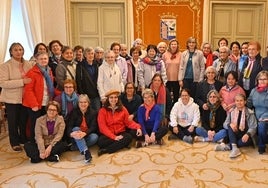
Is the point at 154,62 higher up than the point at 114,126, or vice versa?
the point at 154,62

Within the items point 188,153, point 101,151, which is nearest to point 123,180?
point 101,151

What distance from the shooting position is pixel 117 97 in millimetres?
3488

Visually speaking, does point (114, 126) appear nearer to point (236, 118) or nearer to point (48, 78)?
point (48, 78)

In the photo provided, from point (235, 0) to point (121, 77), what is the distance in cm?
382

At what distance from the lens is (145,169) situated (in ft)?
9.49

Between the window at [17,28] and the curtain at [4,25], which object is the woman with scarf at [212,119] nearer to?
the curtain at [4,25]

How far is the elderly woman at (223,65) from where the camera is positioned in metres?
4.06

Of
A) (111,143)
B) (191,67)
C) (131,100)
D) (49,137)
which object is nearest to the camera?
(49,137)

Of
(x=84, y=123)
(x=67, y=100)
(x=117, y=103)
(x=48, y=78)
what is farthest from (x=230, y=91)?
(x=48, y=78)

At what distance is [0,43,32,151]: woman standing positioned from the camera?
128 inches

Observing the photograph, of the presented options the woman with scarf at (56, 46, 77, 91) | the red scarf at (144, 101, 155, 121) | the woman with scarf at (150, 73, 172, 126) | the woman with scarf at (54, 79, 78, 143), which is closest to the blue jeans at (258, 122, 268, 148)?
the woman with scarf at (150, 73, 172, 126)

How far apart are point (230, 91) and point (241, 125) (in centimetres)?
52

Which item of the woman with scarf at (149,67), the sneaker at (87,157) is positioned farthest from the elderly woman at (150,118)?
the sneaker at (87,157)

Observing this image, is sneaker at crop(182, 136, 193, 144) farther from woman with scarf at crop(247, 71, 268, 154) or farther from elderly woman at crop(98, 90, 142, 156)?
woman with scarf at crop(247, 71, 268, 154)
